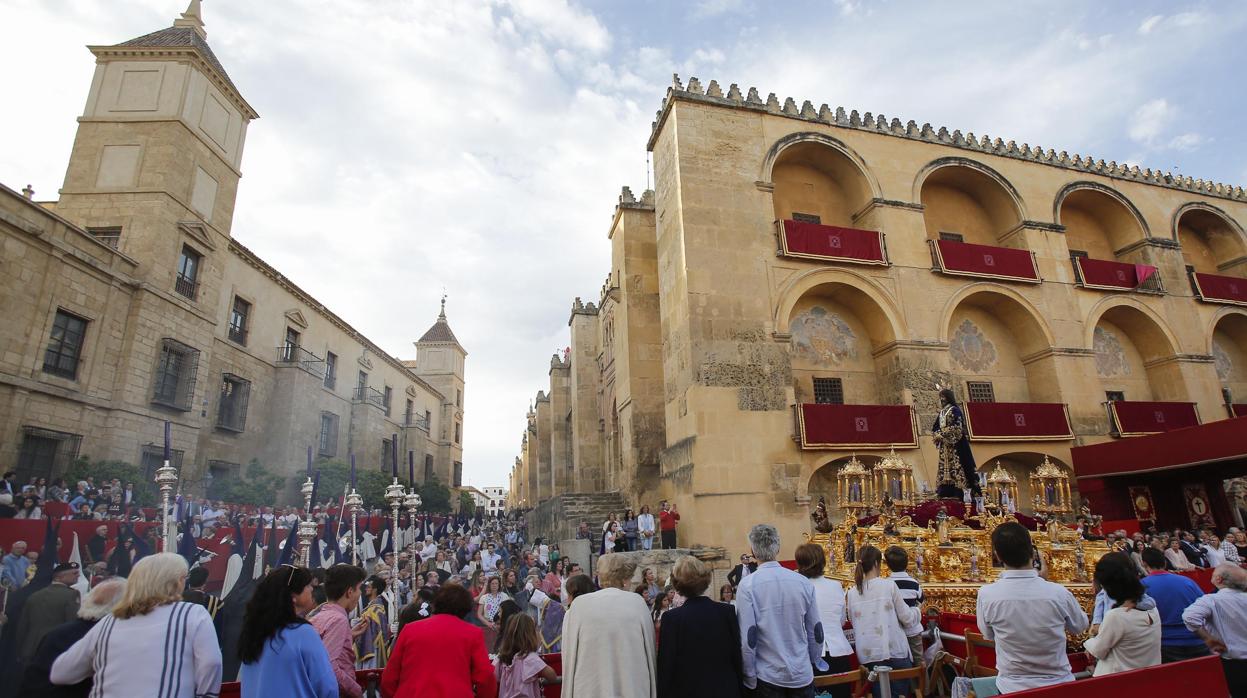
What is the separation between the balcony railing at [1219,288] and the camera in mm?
20656

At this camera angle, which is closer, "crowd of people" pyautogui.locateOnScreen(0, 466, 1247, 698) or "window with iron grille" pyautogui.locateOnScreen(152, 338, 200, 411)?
"crowd of people" pyautogui.locateOnScreen(0, 466, 1247, 698)

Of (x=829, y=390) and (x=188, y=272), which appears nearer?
(x=829, y=390)

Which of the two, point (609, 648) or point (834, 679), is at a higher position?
point (609, 648)

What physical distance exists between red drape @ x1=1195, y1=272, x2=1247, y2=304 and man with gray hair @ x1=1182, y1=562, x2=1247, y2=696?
23.0 m

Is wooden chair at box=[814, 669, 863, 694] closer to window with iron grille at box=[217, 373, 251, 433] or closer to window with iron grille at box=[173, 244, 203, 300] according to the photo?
window with iron grille at box=[173, 244, 203, 300]

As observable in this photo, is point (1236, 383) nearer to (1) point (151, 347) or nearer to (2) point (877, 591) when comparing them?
(2) point (877, 591)

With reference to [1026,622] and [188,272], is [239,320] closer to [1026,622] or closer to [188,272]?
[188,272]

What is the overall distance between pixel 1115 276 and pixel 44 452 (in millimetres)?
31396

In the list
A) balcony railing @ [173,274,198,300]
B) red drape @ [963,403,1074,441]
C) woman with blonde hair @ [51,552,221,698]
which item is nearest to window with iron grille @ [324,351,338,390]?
balcony railing @ [173,274,198,300]

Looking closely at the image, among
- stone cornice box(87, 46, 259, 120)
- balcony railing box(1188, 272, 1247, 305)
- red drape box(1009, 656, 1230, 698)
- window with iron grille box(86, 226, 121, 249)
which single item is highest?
stone cornice box(87, 46, 259, 120)

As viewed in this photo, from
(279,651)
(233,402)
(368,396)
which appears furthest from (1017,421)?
(368,396)

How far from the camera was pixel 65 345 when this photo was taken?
1575 centimetres

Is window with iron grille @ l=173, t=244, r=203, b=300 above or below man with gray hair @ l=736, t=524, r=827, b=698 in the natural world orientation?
above

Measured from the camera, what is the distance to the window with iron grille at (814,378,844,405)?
17.3 metres
